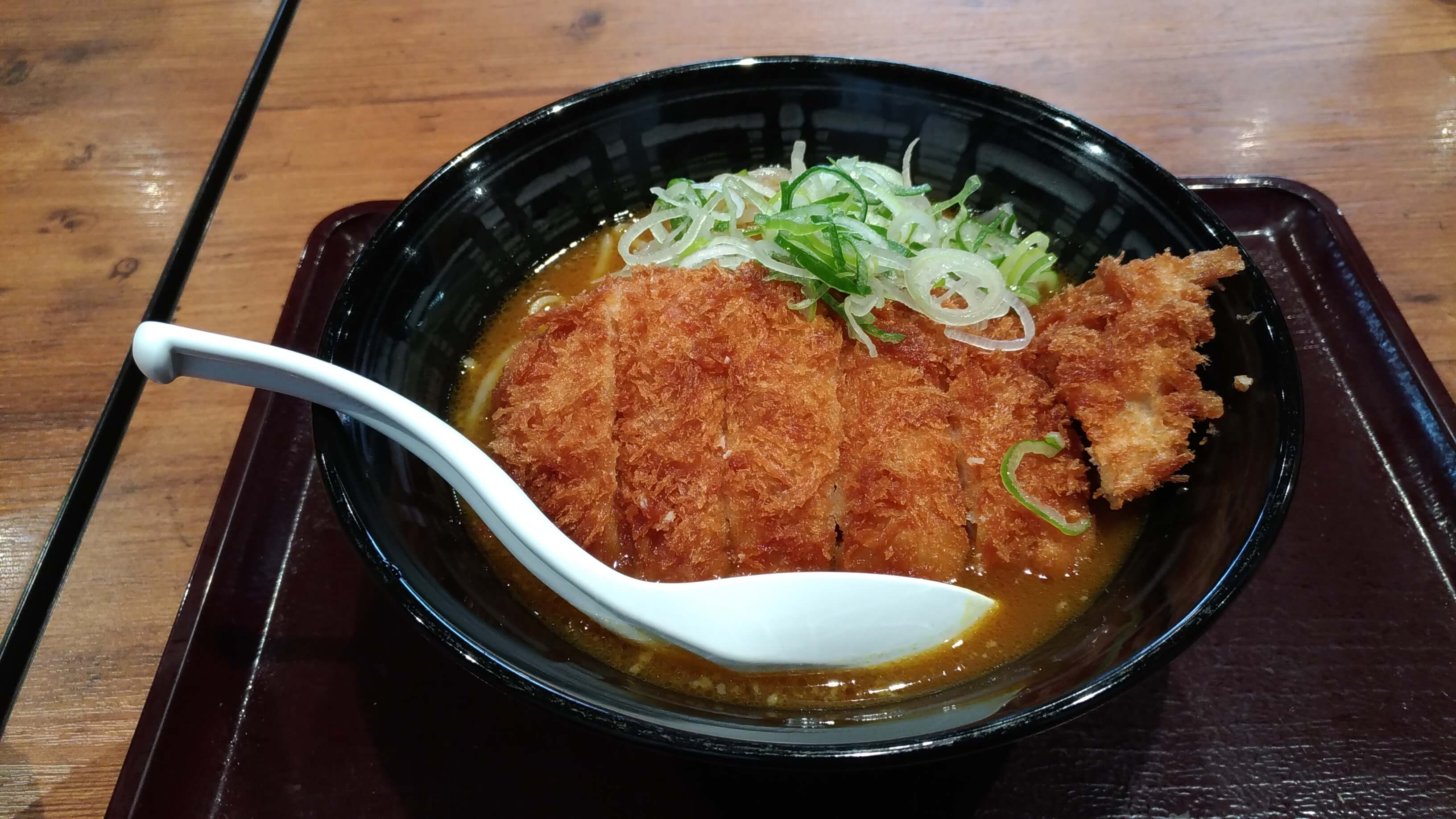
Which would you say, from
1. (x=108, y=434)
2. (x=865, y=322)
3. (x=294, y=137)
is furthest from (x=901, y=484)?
(x=294, y=137)

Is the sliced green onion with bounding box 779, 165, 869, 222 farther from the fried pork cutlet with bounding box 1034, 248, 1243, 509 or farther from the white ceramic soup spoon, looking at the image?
the white ceramic soup spoon

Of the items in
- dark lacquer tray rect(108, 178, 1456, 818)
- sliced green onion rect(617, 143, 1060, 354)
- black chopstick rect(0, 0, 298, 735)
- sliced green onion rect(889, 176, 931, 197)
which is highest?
sliced green onion rect(889, 176, 931, 197)

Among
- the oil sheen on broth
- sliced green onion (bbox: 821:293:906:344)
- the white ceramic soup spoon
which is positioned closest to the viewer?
the white ceramic soup spoon

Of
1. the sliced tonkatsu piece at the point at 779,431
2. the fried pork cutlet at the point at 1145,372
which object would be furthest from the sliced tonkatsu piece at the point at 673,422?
the fried pork cutlet at the point at 1145,372

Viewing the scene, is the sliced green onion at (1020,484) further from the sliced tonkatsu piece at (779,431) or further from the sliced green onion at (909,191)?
the sliced green onion at (909,191)

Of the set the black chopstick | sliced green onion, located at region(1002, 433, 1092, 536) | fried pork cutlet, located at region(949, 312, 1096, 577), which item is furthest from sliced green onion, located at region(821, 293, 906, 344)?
the black chopstick
